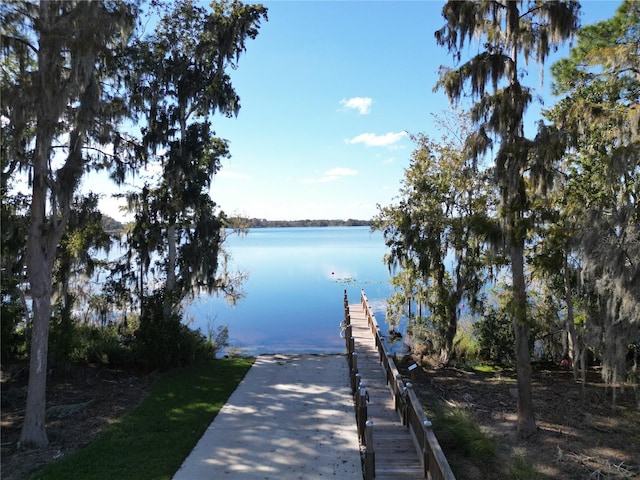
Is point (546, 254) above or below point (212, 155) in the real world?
below

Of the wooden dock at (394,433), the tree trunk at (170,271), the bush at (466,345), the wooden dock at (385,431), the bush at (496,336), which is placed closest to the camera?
the wooden dock at (394,433)

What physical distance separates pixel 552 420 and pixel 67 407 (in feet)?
37.2

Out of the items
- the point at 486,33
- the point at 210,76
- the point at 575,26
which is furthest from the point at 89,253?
the point at 575,26

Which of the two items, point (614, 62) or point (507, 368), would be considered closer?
point (614, 62)

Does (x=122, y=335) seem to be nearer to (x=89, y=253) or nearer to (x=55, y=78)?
(x=89, y=253)

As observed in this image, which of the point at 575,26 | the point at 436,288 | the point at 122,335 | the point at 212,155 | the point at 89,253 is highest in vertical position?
the point at 575,26

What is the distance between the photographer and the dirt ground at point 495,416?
26.8 ft

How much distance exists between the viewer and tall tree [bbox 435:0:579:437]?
9.29 m

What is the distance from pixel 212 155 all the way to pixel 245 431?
949 cm

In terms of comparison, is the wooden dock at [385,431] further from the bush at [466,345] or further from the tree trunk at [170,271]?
the tree trunk at [170,271]

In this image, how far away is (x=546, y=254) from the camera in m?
11.1

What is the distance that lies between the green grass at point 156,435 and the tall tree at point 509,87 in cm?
705

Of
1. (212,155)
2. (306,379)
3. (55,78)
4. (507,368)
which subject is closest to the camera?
(55,78)

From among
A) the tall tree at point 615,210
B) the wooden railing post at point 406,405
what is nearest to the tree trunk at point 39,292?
the wooden railing post at point 406,405
